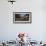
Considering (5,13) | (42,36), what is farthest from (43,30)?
(5,13)

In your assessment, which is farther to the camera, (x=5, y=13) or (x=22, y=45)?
(x=5, y=13)

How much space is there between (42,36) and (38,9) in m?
0.90

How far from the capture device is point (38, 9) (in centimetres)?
417

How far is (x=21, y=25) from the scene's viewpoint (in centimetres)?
419

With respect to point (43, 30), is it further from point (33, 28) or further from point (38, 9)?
point (38, 9)

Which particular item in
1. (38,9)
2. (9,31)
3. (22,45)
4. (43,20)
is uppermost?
(38,9)

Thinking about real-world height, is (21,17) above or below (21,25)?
above

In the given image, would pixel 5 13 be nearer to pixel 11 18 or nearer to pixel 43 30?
pixel 11 18

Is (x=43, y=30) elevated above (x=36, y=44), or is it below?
above

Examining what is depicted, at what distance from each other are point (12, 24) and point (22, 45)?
45.9 inches

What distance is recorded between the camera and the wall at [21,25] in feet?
13.6

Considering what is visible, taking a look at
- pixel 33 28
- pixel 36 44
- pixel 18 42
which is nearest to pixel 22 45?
pixel 18 42

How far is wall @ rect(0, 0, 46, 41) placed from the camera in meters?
4.16

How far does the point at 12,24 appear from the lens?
419 cm
